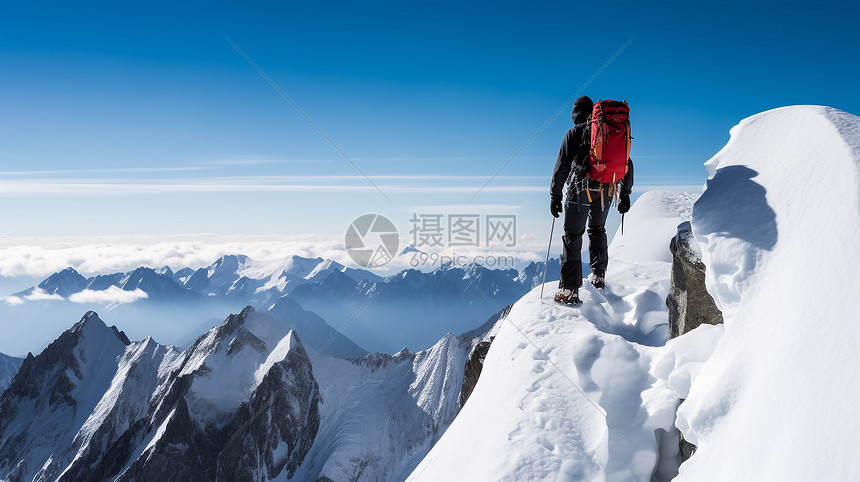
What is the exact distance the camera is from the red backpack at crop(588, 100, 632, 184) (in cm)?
893

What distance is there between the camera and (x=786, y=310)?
4.73 metres

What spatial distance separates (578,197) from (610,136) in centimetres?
160

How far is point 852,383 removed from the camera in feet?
12.0

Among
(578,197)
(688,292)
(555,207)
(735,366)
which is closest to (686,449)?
(735,366)

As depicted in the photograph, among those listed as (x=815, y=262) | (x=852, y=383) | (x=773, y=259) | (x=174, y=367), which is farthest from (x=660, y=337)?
(x=174, y=367)

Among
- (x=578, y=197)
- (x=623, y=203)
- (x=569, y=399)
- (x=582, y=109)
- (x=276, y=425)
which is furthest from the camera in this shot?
(x=276, y=425)

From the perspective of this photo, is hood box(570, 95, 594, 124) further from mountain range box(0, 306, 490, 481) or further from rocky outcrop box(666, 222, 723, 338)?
mountain range box(0, 306, 490, 481)

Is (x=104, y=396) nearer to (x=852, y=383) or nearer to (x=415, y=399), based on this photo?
(x=415, y=399)

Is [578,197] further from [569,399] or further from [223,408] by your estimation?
[223,408]

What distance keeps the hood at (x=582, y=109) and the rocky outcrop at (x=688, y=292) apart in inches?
127

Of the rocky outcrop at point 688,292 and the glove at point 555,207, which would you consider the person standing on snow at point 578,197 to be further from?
the rocky outcrop at point 688,292

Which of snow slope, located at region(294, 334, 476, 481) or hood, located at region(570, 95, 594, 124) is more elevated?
hood, located at region(570, 95, 594, 124)

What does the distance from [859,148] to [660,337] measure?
16.5 feet

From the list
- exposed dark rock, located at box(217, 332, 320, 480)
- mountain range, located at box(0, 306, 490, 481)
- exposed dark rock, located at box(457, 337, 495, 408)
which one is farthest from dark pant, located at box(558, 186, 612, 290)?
exposed dark rock, located at box(217, 332, 320, 480)
